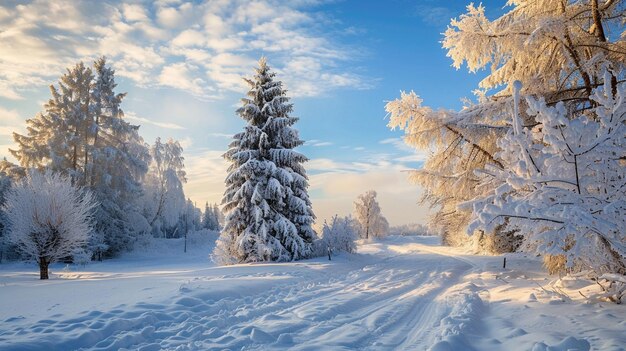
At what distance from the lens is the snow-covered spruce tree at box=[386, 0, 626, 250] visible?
7.52 meters

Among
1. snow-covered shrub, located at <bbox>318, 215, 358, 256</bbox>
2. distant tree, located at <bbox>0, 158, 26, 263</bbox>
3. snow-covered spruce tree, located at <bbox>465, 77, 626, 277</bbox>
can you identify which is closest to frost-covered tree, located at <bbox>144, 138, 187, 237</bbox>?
distant tree, located at <bbox>0, 158, 26, 263</bbox>

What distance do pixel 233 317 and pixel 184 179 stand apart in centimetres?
3755

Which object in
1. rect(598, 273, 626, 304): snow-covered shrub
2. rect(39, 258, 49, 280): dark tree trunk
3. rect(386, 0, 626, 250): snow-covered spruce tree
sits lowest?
rect(39, 258, 49, 280): dark tree trunk

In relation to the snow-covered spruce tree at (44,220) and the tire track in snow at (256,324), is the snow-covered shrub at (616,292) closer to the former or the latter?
the tire track in snow at (256,324)

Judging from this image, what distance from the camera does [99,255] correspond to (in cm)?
2652

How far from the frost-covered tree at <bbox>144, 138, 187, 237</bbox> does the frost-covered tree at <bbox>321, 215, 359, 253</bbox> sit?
79.5ft

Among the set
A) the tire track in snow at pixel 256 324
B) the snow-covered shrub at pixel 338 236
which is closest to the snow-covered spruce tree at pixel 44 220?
the tire track in snow at pixel 256 324

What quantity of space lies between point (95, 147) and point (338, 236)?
2203cm

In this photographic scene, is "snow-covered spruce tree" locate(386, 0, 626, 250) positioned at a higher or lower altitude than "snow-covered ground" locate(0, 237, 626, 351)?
higher

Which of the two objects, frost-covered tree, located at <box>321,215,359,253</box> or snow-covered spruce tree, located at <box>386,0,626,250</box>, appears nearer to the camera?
snow-covered spruce tree, located at <box>386,0,626,250</box>

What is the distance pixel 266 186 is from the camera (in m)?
18.4

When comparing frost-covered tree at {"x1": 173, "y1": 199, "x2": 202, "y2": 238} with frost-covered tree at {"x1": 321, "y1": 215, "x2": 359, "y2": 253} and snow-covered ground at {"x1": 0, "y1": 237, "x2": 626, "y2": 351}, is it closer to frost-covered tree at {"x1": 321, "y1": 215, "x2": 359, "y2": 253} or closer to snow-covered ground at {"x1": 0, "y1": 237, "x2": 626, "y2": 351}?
frost-covered tree at {"x1": 321, "y1": 215, "x2": 359, "y2": 253}

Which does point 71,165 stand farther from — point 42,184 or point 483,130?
point 483,130

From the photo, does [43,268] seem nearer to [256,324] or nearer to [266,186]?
[266,186]
